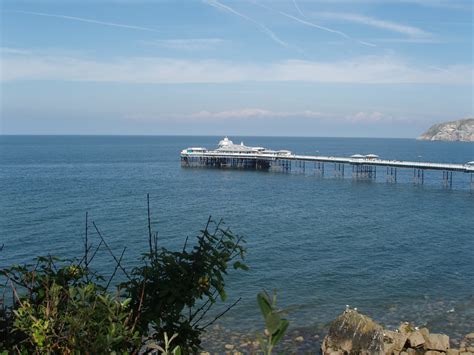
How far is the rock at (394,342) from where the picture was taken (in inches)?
703

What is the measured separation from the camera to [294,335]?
2066 centimetres

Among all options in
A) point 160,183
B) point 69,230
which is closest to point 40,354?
point 69,230

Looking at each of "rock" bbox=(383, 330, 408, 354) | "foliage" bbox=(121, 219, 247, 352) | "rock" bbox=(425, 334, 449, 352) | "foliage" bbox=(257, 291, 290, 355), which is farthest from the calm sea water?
"foliage" bbox=(257, 291, 290, 355)

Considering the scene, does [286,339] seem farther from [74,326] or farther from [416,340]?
[74,326]

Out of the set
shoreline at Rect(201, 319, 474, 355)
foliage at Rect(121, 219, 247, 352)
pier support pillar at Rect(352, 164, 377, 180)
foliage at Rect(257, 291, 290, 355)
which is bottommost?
shoreline at Rect(201, 319, 474, 355)

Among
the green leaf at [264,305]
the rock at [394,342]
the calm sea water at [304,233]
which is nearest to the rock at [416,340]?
the rock at [394,342]

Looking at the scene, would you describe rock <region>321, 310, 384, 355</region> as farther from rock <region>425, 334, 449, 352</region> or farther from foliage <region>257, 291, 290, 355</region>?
foliage <region>257, 291, 290, 355</region>

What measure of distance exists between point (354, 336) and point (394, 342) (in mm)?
1689

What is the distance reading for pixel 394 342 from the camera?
18.2 metres

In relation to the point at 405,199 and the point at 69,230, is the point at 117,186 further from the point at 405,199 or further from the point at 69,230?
the point at 405,199

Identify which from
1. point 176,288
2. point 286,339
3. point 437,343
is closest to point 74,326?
point 176,288

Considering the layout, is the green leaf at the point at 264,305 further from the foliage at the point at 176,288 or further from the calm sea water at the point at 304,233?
the calm sea water at the point at 304,233

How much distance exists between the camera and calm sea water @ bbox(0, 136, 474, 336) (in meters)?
25.5

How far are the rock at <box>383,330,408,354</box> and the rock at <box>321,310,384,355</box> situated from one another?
2.64ft
